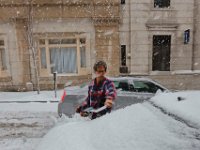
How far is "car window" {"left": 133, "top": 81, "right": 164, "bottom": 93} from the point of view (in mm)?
A: 6652

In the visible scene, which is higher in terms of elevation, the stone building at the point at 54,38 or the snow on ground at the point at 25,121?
the stone building at the point at 54,38

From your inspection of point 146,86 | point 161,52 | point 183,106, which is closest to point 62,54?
point 161,52

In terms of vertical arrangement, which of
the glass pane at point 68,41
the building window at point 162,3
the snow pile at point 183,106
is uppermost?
the building window at point 162,3

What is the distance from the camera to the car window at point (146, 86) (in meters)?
6.65

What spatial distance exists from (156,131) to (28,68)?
462 inches

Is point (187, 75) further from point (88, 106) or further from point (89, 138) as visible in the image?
point (89, 138)

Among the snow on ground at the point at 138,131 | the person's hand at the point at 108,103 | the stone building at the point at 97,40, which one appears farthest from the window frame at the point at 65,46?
the snow on ground at the point at 138,131

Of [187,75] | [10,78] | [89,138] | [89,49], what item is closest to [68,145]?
[89,138]

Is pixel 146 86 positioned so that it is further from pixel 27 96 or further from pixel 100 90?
pixel 27 96

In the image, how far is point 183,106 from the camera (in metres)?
2.44

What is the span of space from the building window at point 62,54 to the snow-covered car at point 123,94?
22.2ft

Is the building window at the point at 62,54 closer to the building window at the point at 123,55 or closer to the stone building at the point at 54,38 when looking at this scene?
the stone building at the point at 54,38

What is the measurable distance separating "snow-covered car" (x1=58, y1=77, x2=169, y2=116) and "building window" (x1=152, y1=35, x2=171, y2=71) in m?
7.47

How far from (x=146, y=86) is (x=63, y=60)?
24.9 ft
